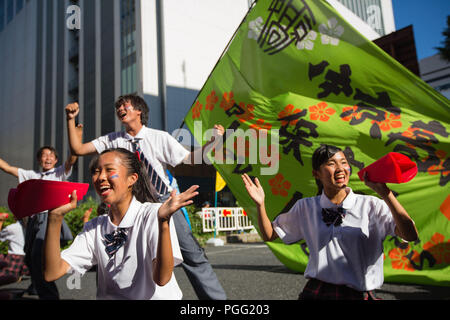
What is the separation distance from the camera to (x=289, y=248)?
329 cm

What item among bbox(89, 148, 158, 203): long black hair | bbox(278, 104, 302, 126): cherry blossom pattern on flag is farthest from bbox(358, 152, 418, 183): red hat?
bbox(278, 104, 302, 126): cherry blossom pattern on flag

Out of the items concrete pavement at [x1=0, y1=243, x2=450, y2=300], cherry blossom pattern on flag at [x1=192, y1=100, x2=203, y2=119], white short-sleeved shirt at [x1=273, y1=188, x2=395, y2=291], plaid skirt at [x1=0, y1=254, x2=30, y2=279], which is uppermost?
cherry blossom pattern on flag at [x1=192, y1=100, x2=203, y2=119]

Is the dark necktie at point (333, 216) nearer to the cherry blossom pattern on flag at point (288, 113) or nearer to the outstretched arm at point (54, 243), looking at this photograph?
the outstretched arm at point (54, 243)

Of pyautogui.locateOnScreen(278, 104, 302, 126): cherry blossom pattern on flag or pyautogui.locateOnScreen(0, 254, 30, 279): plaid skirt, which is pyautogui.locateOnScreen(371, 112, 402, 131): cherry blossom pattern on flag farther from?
pyautogui.locateOnScreen(0, 254, 30, 279): plaid skirt

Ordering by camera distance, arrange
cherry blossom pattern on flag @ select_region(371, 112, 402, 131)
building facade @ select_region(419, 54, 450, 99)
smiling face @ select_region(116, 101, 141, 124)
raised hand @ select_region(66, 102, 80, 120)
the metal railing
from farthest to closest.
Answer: building facade @ select_region(419, 54, 450, 99) → the metal railing → cherry blossom pattern on flag @ select_region(371, 112, 402, 131) → smiling face @ select_region(116, 101, 141, 124) → raised hand @ select_region(66, 102, 80, 120)

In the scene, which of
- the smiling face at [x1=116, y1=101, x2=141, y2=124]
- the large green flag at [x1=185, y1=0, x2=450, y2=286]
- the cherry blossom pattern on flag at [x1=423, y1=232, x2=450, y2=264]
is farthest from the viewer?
the large green flag at [x1=185, y1=0, x2=450, y2=286]

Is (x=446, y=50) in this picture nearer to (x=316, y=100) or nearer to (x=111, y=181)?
(x=316, y=100)

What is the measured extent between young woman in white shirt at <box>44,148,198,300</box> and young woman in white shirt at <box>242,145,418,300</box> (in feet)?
1.95

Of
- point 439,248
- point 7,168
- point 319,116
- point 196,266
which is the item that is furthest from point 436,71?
point 7,168

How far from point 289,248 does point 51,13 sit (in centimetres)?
2467

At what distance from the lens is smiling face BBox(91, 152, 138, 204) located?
1.57 meters

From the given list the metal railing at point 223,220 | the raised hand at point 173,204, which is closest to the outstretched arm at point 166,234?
the raised hand at point 173,204

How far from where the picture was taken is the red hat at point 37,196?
4.17 feet

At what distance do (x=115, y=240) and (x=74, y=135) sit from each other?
3.28 ft
